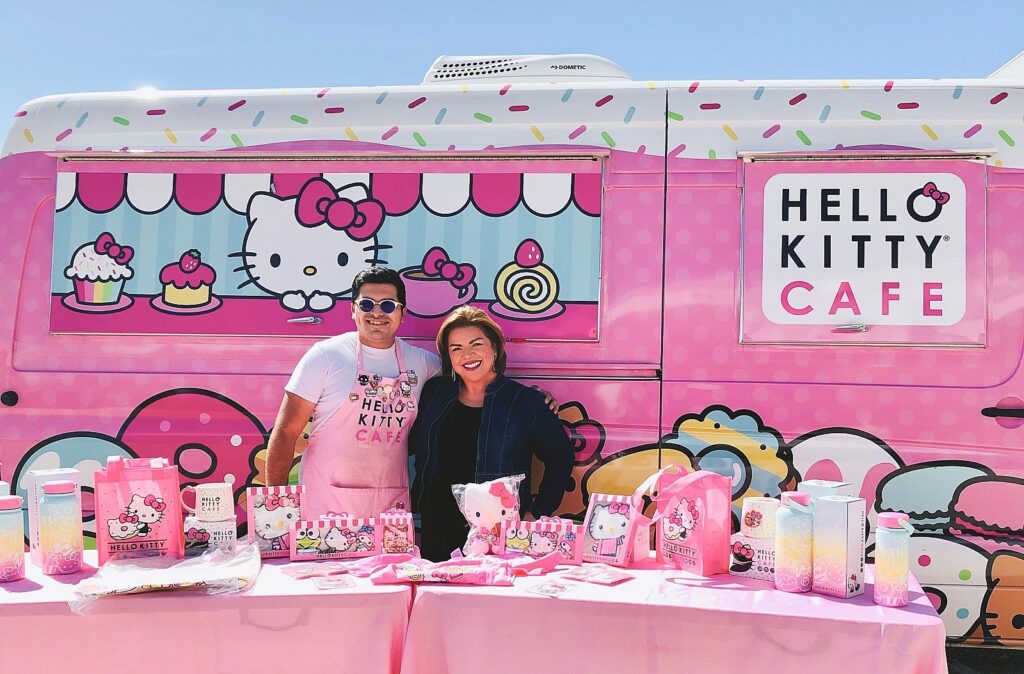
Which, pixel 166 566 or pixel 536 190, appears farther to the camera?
pixel 536 190

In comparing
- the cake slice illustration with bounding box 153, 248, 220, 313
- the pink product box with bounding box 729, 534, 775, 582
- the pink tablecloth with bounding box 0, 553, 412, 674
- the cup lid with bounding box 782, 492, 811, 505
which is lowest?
the pink tablecloth with bounding box 0, 553, 412, 674

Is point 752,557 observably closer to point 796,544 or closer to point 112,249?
point 796,544

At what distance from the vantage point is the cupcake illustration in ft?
11.3

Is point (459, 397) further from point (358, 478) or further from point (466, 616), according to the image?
point (466, 616)

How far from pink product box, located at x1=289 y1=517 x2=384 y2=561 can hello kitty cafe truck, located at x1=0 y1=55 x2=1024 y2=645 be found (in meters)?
0.81

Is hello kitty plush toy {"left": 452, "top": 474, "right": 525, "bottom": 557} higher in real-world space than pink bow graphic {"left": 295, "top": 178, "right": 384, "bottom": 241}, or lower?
lower

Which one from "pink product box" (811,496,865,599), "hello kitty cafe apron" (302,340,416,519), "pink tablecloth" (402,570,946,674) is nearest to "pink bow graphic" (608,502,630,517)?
"pink tablecloth" (402,570,946,674)

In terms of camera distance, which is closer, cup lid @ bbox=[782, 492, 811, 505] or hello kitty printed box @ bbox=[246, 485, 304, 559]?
cup lid @ bbox=[782, 492, 811, 505]

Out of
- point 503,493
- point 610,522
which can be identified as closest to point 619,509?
point 610,522

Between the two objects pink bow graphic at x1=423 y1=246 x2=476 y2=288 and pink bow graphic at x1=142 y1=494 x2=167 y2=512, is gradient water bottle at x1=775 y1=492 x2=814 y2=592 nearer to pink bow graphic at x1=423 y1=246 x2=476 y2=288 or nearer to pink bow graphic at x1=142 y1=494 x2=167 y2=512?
pink bow graphic at x1=423 y1=246 x2=476 y2=288

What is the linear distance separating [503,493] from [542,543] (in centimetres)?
21

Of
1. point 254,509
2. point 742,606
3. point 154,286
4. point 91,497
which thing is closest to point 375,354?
point 254,509

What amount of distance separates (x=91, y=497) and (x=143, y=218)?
121 centimetres

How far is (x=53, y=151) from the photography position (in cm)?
352
